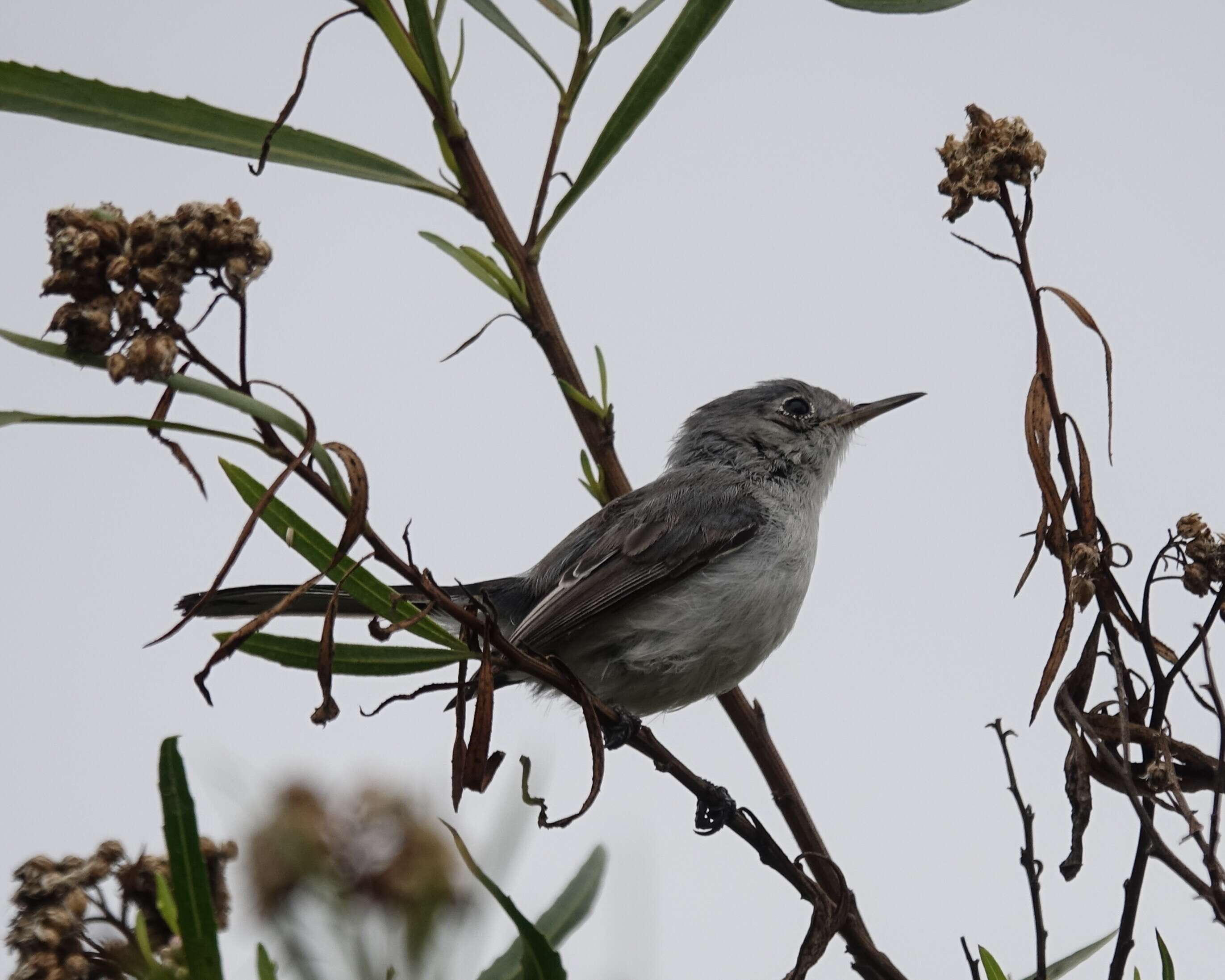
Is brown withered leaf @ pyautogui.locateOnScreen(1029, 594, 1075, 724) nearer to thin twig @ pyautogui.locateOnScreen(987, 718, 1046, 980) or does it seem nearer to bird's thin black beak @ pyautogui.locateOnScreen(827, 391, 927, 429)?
thin twig @ pyautogui.locateOnScreen(987, 718, 1046, 980)

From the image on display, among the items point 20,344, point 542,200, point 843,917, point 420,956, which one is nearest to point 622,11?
point 542,200

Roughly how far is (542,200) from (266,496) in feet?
3.55

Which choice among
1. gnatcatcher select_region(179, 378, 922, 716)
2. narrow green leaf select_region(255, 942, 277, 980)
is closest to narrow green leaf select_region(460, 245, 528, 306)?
gnatcatcher select_region(179, 378, 922, 716)

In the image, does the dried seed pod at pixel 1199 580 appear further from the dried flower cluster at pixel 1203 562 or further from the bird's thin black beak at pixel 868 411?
the bird's thin black beak at pixel 868 411

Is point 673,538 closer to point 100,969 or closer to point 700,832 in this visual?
point 700,832

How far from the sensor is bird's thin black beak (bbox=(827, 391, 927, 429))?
490cm

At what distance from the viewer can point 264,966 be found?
62.8 inches

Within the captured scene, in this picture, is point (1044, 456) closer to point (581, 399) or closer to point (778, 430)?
point (581, 399)

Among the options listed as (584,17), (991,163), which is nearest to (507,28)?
(584,17)

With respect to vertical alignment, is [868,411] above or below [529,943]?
above

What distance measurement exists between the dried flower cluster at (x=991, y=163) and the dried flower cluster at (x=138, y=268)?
3.27 feet

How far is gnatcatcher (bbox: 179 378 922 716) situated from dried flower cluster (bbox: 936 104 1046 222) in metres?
1.62

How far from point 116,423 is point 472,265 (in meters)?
1.06

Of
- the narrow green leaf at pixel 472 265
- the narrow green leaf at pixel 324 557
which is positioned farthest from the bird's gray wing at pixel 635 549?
the narrow green leaf at pixel 324 557
